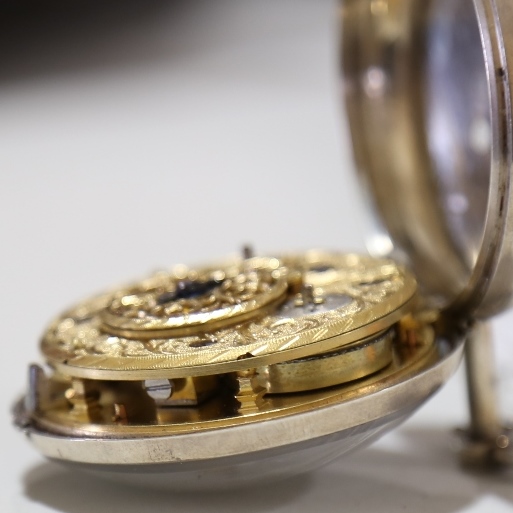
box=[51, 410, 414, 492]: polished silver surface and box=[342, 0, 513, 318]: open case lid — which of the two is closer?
box=[51, 410, 414, 492]: polished silver surface

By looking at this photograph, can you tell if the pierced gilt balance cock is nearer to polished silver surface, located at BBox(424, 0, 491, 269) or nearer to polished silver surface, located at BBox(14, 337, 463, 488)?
polished silver surface, located at BBox(14, 337, 463, 488)

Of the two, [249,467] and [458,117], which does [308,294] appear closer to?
[249,467]

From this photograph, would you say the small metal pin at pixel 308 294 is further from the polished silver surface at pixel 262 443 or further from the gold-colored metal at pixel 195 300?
the polished silver surface at pixel 262 443

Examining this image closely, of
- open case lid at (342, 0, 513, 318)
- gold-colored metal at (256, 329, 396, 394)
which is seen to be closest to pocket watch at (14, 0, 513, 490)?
gold-colored metal at (256, 329, 396, 394)

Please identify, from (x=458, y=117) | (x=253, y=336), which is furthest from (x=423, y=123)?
(x=253, y=336)

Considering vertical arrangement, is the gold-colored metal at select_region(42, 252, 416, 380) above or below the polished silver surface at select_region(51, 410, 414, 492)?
above

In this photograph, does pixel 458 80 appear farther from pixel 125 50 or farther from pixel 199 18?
pixel 199 18
